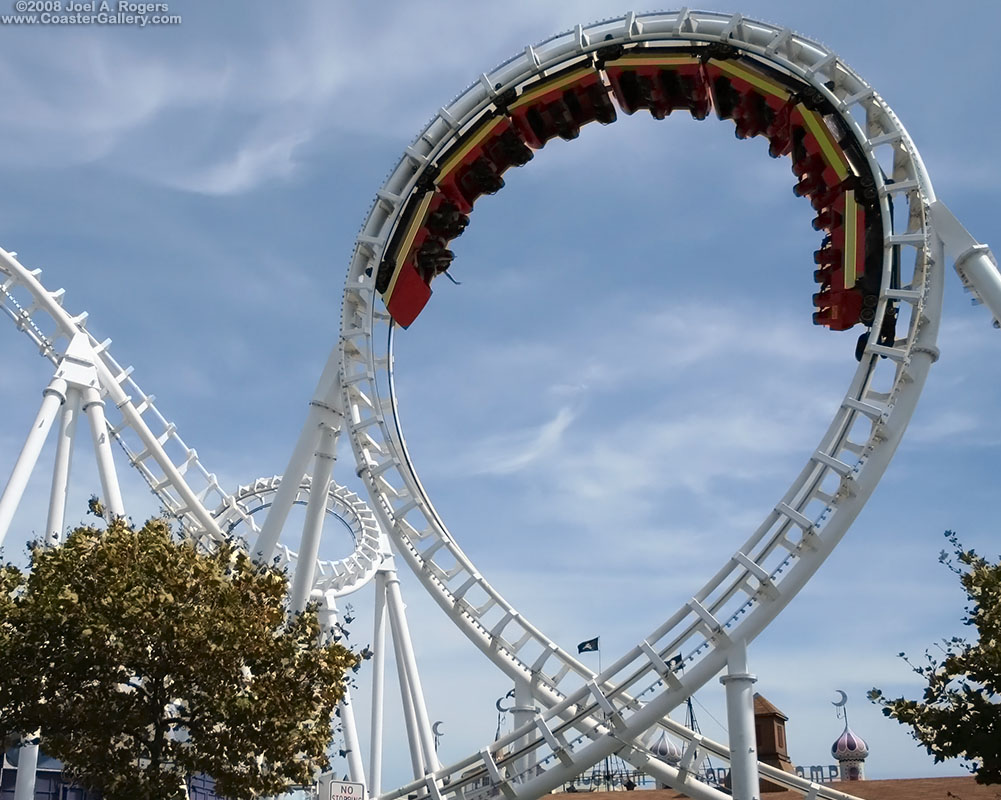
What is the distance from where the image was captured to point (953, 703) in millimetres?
23938

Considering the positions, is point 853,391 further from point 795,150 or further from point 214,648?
point 214,648

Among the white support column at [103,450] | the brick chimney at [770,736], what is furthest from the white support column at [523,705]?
the brick chimney at [770,736]

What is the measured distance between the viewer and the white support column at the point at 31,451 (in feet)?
95.8

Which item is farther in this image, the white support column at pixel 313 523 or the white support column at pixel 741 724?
the white support column at pixel 313 523

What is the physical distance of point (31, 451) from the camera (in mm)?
30359

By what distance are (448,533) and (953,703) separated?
1231 cm

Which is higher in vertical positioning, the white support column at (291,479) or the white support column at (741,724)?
the white support column at (291,479)

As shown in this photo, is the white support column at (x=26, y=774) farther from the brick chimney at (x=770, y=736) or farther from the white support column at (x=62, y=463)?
the brick chimney at (x=770, y=736)

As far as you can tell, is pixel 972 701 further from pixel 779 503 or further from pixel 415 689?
pixel 415 689

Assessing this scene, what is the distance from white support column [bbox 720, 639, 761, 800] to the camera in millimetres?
23547

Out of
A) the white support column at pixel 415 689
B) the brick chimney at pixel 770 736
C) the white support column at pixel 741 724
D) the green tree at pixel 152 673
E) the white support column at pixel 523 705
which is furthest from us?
the brick chimney at pixel 770 736

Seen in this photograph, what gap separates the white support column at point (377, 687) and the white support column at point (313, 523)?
1151 centimetres

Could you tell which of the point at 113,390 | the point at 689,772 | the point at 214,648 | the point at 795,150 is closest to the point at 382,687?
the point at 113,390

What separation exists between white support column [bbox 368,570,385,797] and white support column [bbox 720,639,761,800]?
2048 cm
